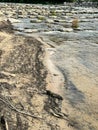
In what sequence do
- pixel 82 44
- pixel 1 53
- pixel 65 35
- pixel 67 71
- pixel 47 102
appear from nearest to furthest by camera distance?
pixel 47 102 → pixel 67 71 → pixel 1 53 → pixel 82 44 → pixel 65 35

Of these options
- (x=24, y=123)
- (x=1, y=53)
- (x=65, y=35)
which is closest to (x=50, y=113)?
(x=24, y=123)

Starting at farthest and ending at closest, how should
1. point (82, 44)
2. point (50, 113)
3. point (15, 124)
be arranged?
1. point (82, 44)
2. point (50, 113)
3. point (15, 124)

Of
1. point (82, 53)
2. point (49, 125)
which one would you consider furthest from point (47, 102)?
point (82, 53)

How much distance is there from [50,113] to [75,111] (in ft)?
3.80

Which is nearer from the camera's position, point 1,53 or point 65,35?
point 1,53

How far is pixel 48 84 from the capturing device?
16812 millimetres

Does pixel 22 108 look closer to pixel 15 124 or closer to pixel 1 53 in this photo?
pixel 15 124

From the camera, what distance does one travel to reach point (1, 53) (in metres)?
21.3

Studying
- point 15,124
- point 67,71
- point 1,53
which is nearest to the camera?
point 15,124

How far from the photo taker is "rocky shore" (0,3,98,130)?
1259 cm

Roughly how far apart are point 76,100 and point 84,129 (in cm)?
288

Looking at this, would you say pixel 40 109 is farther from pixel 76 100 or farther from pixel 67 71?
pixel 67 71

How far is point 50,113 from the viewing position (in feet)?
43.2

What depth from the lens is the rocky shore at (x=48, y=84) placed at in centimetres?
1259
